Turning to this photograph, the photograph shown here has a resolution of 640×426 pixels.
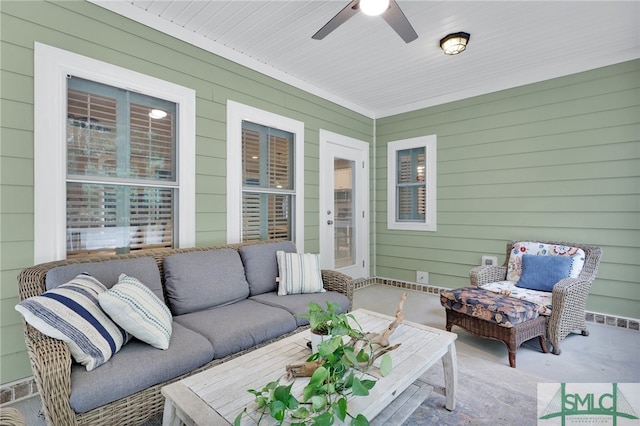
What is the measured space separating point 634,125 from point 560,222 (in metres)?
1.14

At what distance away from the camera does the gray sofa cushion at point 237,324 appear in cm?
194

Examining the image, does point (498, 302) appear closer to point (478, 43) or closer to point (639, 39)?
point (478, 43)

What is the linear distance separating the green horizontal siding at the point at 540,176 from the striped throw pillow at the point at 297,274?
2.27 metres

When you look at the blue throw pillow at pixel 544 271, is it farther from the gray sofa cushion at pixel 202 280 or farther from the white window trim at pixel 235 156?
the white window trim at pixel 235 156

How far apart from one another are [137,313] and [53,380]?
1.40 feet

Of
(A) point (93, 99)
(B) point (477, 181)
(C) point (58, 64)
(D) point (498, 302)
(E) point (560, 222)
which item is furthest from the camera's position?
Result: (B) point (477, 181)

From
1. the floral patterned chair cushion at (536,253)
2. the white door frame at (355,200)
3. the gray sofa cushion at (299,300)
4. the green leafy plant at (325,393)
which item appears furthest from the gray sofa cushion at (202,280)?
the floral patterned chair cushion at (536,253)

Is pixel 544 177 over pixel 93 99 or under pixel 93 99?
under

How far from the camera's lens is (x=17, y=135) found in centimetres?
201

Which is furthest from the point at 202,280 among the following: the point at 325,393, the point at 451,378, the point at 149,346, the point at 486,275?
the point at 486,275

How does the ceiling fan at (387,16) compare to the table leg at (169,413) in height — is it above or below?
above

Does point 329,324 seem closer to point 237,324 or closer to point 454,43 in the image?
point 237,324

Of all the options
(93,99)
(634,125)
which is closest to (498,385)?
(634,125)

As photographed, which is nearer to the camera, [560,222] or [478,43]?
[478,43]
